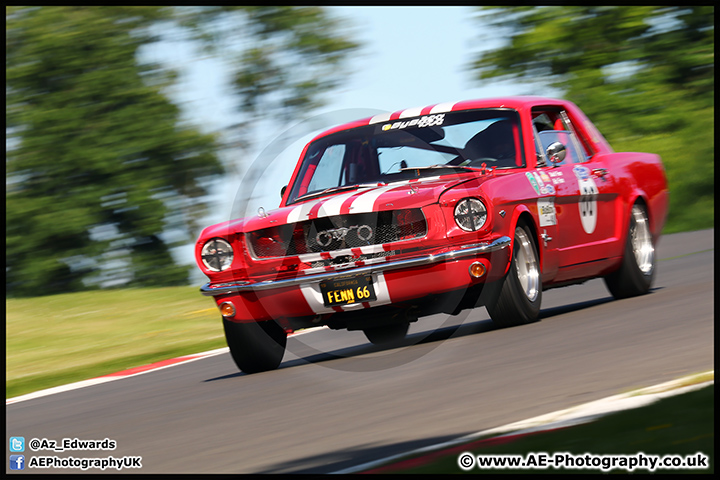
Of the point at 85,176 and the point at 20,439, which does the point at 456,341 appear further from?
the point at 85,176

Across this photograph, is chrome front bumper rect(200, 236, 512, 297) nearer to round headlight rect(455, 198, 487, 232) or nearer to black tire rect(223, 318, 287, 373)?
round headlight rect(455, 198, 487, 232)

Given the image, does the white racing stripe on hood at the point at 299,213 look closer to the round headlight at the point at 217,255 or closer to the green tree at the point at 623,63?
the round headlight at the point at 217,255

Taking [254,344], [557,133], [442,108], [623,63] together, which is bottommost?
[623,63]

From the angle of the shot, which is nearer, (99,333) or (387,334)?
(387,334)

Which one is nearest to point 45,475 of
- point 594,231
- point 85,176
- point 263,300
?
point 263,300

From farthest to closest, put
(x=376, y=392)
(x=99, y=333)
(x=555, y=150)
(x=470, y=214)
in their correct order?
(x=99, y=333)
(x=555, y=150)
(x=470, y=214)
(x=376, y=392)

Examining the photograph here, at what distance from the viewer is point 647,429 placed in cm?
373

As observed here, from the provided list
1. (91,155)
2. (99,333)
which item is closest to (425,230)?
(99,333)

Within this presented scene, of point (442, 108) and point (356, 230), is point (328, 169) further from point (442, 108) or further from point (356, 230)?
point (356, 230)

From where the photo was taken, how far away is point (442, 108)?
308 inches

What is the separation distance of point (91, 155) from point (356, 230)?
17.1m

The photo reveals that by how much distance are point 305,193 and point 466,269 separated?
1.99 metres

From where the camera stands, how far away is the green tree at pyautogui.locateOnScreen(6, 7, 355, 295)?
2236 centimetres

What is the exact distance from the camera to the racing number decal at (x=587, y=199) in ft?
25.5
